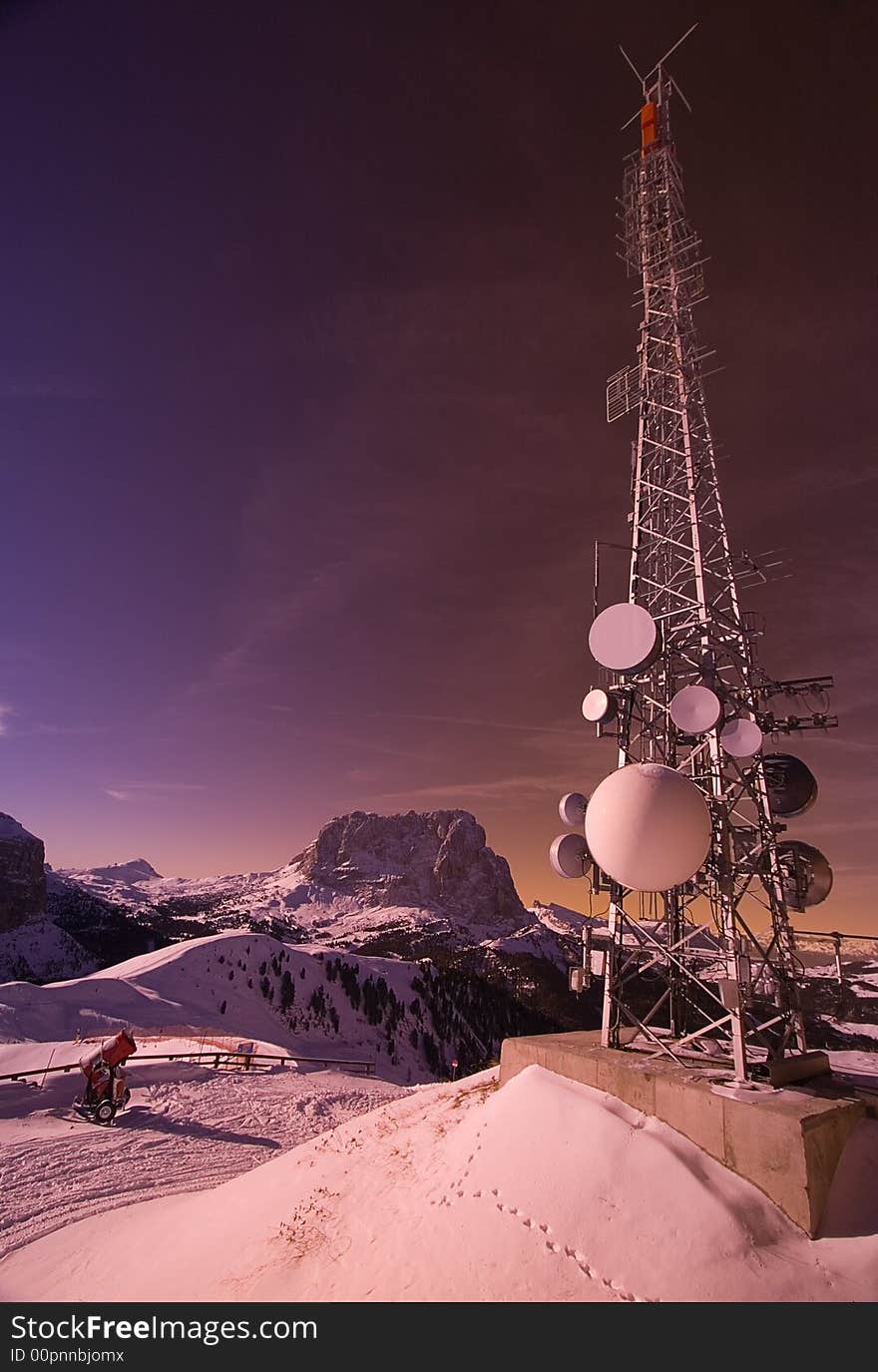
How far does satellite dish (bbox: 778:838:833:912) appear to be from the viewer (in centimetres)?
1373

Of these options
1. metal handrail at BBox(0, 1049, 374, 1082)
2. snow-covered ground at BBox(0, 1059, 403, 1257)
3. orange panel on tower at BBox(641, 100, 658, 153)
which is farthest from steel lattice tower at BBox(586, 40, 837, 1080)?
metal handrail at BBox(0, 1049, 374, 1082)

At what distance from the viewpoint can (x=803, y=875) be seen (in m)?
13.7

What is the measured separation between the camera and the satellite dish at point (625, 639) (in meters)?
13.0

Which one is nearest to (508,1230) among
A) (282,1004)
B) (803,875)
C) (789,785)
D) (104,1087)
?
(803,875)

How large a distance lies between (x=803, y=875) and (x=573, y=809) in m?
5.10

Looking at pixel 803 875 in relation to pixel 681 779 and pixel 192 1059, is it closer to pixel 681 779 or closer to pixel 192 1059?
pixel 681 779

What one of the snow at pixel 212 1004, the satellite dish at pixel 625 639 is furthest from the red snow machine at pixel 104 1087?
the satellite dish at pixel 625 639

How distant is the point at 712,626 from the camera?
1413 cm

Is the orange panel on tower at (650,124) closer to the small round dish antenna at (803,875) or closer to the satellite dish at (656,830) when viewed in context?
the satellite dish at (656,830)

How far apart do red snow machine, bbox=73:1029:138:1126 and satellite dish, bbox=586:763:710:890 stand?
1837 cm

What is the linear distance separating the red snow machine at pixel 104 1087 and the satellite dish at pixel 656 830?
1837 cm
